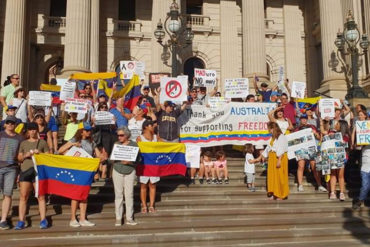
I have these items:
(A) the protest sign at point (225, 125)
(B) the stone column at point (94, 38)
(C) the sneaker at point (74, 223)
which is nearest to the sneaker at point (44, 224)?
A: (C) the sneaker at point (74, 223)

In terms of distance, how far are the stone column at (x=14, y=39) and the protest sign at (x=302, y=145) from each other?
16.4 metres

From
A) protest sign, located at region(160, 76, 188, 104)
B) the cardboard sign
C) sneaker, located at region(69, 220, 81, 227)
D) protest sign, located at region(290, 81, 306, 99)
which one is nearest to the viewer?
sneaker, located at region(69, 220, 81, 227)

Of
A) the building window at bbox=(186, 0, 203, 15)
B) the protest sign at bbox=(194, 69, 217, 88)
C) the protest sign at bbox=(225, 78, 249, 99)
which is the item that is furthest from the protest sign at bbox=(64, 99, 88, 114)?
the building window at bbox=(186, 0, 203, 15)

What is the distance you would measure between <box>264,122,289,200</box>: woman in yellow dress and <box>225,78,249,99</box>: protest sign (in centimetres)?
418

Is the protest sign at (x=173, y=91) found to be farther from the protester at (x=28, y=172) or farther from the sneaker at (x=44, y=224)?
the sneaker at (x=44, y=224)

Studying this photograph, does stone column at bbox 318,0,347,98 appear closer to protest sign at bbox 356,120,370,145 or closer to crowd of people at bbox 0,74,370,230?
crowd of people at bbox 0,74,370,230

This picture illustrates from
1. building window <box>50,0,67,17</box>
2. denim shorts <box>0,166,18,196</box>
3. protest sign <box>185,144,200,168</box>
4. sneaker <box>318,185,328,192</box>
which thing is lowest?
sneaker <box>318,185,328,192</box>

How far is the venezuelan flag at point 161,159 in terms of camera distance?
848 cm

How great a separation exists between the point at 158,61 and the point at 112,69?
556 centimetres

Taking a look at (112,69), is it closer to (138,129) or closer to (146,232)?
(138,129)

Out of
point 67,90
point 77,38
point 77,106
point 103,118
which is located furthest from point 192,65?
point 103,118

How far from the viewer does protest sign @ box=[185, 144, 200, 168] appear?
32.3 feet

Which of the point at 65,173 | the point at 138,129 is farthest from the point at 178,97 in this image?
the point at 65,173

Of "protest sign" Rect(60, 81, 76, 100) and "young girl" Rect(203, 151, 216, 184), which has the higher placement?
"protest sign" Rect(60, 81, 76, 100)
